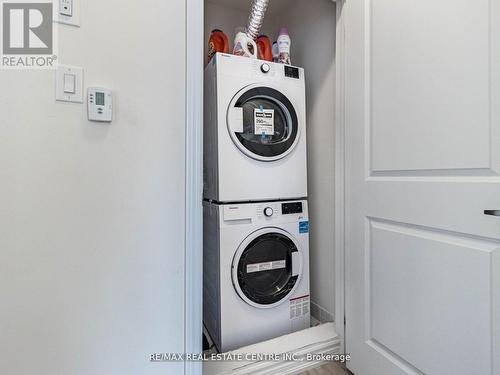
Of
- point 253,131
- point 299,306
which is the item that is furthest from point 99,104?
point 299,306

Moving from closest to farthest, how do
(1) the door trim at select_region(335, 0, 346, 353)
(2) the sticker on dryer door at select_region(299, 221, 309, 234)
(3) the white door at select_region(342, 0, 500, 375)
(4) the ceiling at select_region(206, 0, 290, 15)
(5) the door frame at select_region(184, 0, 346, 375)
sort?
(3) the white door at select_region(342, 0, 500, 375) < (5) the door frame at select_region(184, 0, 346, 375) < (1) the door trim at select_region(335, 0, 346, 353) < (2) the sticker on dryer door at select_region(299, 221, 309, 234) < (4) the ceiling at select_region(206, 0, 290, 15)

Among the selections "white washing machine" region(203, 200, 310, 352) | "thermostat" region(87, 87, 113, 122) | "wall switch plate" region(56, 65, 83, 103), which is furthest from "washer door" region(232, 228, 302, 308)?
"wall switch plate" region(56, 65, 83, 103)

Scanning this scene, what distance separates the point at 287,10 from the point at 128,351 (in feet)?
8.53

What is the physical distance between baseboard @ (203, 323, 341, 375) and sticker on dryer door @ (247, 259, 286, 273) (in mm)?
395

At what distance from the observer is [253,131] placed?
5.00 feet

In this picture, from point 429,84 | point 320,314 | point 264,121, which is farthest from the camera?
point 320,314

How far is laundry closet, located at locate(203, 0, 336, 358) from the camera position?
144cm

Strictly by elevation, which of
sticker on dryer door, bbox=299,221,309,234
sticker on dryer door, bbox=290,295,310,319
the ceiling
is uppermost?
the ceiling

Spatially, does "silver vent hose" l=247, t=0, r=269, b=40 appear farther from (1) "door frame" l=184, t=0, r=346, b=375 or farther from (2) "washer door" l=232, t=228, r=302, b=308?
(2) "washer door" l=232, t=228, r=302, b=308

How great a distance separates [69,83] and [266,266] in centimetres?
132

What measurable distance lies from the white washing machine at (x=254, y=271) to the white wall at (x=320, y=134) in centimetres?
19

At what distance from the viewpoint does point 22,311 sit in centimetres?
82

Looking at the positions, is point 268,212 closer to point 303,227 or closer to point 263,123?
point 303,227

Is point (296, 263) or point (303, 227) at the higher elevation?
point (303, 227)
